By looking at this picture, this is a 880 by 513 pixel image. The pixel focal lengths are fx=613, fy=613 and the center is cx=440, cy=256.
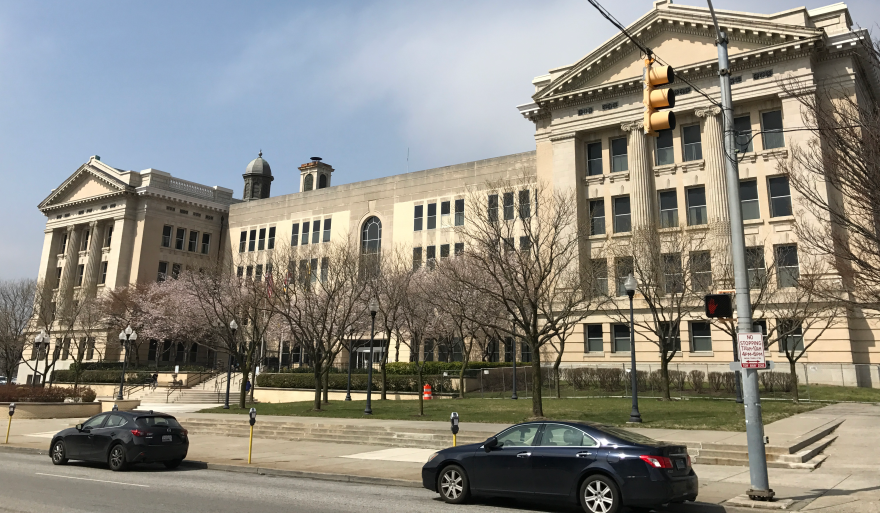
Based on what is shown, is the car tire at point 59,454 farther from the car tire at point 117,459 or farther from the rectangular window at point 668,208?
the rectangular window at point 668,208

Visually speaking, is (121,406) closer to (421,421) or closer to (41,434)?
(41,434)

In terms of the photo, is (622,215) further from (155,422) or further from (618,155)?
(155,422)

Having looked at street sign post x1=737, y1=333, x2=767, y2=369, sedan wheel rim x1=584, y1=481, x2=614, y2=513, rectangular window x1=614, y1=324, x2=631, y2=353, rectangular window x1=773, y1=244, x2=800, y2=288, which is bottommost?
sedan wheel rim x1=584, y1=481, x2=614, y2=513

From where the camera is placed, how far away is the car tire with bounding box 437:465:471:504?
10578mm

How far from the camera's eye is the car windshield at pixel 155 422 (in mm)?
15217

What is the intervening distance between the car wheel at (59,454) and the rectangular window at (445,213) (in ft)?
136

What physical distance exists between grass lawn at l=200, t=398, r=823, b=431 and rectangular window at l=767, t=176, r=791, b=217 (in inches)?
634

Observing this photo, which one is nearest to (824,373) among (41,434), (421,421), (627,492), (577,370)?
(577,370)

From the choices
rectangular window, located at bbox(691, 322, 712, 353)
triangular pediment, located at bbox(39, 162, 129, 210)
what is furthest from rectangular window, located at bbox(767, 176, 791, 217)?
triangular pediment, located at bbox(39, 162, 129, 210)

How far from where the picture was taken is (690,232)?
117 ft

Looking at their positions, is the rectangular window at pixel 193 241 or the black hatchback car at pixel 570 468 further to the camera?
the rectangular window at pixel 193 241

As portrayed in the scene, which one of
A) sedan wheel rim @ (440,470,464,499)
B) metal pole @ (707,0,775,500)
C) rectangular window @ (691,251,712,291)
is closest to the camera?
metal pole @ (707,0,775,500)

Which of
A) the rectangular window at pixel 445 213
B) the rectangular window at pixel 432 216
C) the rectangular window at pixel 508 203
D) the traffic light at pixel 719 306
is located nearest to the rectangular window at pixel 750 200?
the rectangular window at pixel 508 203

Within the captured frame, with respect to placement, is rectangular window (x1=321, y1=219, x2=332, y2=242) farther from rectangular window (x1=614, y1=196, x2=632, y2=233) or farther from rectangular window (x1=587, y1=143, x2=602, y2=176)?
rectangular window (x1=614, y1=196, x2=632, y2=233)
